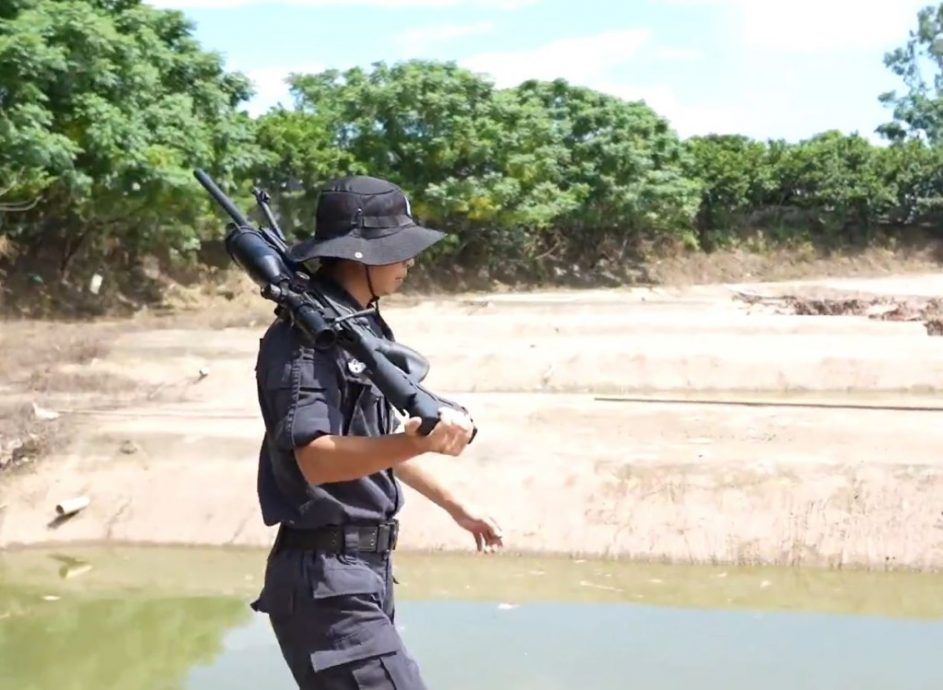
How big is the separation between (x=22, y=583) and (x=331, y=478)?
7.17m

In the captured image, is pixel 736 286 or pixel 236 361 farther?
pixel 736 286

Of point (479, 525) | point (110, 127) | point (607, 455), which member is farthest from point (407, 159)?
point (479, 525)

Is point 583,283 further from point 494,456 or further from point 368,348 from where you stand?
point 368,348

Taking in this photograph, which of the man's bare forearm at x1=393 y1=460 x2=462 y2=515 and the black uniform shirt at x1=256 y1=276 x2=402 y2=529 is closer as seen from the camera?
the black uniform shirt at x1=256 y1=276 x2=402 y2=529

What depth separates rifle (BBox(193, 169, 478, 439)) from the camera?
278 centimetres

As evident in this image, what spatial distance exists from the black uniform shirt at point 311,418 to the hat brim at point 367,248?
82 millimetres

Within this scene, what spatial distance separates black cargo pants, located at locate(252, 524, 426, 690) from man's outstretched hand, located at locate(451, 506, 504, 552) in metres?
0.52

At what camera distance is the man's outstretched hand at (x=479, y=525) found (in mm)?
3494

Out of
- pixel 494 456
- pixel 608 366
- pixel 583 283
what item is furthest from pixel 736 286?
pixel 494 456

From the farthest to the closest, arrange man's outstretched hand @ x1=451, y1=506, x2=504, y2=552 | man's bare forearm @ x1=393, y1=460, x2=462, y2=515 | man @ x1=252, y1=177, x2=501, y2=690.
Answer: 1. man's outstretched hand @ x1=451, y1=506, x2=504, y2=552
2. man's bare forearm @ x1=393, y1=460, x2=462, y2=515
3. man @ x1=252, y1=177, x2=501, y2=690

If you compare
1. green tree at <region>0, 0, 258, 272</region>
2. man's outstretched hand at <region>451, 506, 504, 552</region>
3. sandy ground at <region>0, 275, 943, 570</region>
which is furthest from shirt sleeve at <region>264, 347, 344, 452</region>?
green tree at <region>0, 0, 258, 272</region>

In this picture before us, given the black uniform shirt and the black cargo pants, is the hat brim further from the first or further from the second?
the black cargo pants

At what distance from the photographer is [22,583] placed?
30.2 feet

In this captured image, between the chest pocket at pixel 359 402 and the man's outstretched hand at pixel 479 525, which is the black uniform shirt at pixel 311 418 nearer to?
the chest pocket at pixel 359 402
